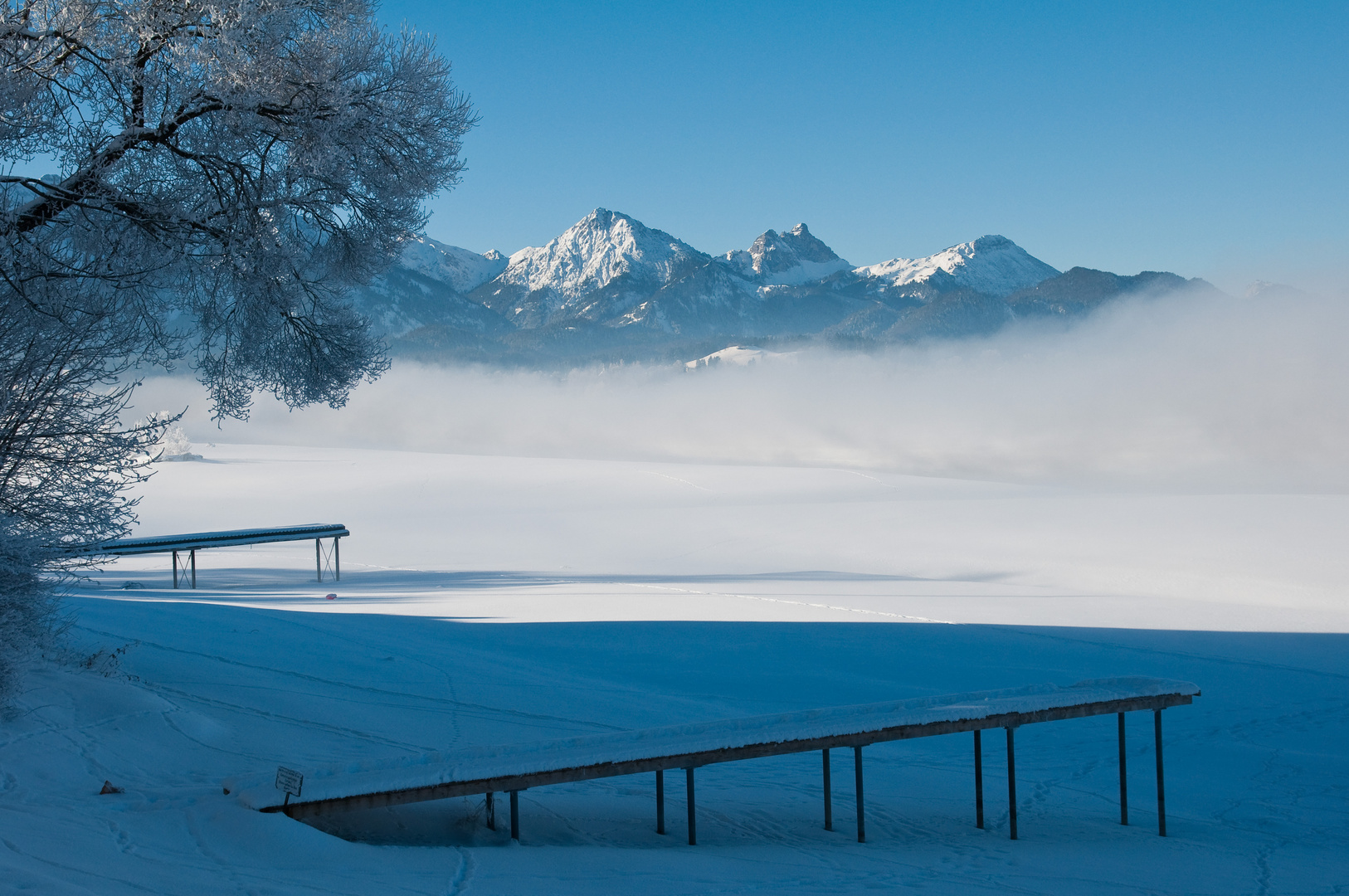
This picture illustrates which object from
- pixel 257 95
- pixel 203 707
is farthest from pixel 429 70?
pixel 203 707

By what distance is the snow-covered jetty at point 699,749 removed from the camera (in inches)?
201

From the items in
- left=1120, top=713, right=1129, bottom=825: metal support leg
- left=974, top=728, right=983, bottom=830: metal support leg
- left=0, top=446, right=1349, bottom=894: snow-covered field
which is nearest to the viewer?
left=0, top=446, right=1349, bottom=894: snow-covered field

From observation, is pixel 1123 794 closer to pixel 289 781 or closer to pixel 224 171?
pixel 289 781

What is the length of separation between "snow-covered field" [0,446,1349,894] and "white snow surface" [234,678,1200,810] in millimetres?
351

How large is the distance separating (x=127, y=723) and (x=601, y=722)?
3.67 metres

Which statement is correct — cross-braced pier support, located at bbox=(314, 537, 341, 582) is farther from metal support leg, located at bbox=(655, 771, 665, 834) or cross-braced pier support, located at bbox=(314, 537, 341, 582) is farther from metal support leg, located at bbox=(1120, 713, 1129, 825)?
metal support leg, located at bbox=(1120, 713, 1129, 825)

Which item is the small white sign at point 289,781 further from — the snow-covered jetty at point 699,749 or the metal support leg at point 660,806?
the metal support leg at point 660,806

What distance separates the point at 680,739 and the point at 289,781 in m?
2.22

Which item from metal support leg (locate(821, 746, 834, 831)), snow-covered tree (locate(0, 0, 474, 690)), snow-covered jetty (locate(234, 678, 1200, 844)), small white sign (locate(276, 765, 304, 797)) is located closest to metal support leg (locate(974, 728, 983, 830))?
snow-covered jetty (locate(234, 678, 1200, 844))

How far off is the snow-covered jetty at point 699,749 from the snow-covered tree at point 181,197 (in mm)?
2422

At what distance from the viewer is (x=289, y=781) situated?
16.3 ft

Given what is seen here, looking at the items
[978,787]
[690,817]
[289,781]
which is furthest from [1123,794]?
[289,781]

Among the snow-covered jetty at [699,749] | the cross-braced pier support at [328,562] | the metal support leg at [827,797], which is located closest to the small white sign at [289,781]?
the snow-covered jetty at [699,749]

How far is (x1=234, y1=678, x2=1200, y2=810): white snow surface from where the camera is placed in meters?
5.13
